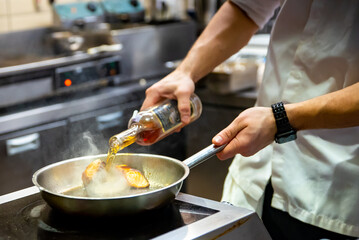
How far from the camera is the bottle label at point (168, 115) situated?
1.34 m

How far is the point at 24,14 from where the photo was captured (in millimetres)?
3416

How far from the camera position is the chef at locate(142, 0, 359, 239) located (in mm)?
1396

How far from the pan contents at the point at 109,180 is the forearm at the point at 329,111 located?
39 cm

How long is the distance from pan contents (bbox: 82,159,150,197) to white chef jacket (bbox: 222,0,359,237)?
530 mm

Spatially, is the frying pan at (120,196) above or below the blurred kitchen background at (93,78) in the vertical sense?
above

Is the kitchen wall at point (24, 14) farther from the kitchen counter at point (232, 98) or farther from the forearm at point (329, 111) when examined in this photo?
the forearm at point (329, 111)

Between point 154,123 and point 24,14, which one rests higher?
point 154,123

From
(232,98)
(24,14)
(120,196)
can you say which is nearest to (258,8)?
(120,196)

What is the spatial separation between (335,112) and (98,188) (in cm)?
56

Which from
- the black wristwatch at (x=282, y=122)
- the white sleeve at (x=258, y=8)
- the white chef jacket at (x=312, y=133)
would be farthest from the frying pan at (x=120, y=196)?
the white sleeve at (x=258, y=8)

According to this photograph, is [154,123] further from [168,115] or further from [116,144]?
[116,144]

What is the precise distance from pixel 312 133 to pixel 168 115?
16.4 inches

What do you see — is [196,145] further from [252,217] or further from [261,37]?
[252,217]

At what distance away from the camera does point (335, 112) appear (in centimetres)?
118
